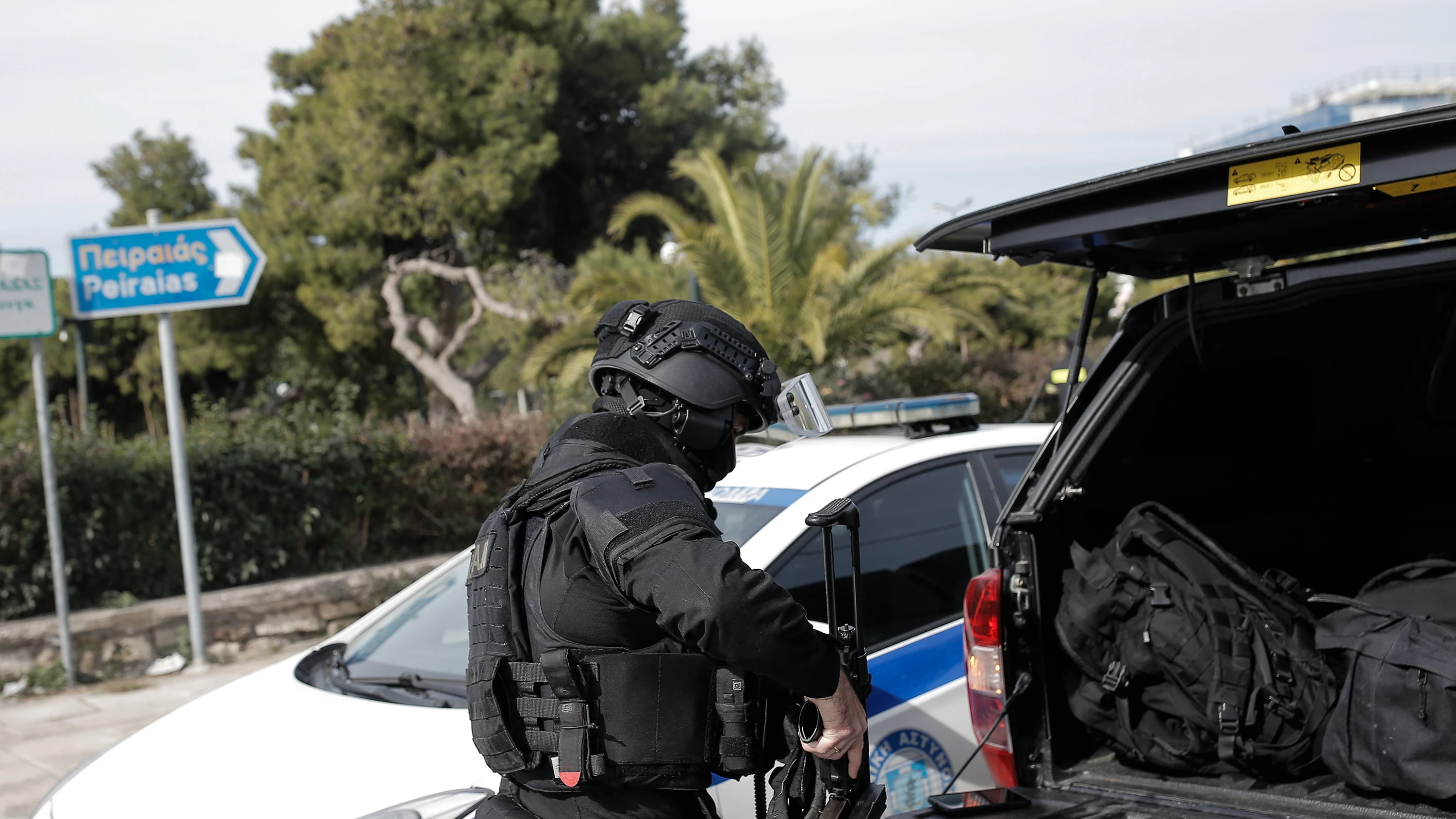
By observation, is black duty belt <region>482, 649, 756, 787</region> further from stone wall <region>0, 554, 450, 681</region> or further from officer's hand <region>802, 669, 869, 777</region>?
stone wall <region>0, 554, 450, 681</region>

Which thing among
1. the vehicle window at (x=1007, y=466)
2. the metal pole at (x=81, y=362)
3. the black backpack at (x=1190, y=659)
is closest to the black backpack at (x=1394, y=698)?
the black backpack at (x=1190, y=659)

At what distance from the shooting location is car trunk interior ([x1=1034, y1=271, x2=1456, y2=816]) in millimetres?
3182

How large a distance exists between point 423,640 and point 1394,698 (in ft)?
9.07

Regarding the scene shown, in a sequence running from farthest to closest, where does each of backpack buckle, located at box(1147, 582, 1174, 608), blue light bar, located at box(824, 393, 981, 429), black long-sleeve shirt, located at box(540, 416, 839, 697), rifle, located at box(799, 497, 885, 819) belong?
blue light bar, located at box(824, 393, 981, 429)
backpack buckle, located at box(1147, 582, 1174, 608)
rifle, located at box(799, 497, 885, 819)
black long-sleeve shirt, located at box(540, 416, 839, 697)

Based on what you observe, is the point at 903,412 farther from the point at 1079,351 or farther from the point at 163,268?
the point at 163,268

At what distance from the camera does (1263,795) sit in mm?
2621

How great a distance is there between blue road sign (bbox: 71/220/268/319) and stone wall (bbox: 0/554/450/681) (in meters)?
1.94

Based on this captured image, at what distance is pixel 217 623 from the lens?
7297mm

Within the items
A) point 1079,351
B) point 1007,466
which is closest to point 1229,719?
point 1079,351

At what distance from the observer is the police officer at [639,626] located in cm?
181

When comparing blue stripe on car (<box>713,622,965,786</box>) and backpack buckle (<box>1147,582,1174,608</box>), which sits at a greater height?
backpack buckle (<box>1147,582,1174,608</box>)

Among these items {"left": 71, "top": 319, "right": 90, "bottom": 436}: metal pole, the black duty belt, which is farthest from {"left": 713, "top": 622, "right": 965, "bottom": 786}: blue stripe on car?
{"left": 71, "top": 319, "right": 90, "bottom": 436}: metal pole

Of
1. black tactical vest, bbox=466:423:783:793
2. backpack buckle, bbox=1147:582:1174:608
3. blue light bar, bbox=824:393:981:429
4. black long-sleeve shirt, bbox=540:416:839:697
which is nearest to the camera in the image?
black long-sleeve shirt, bbox=540:416:839:697

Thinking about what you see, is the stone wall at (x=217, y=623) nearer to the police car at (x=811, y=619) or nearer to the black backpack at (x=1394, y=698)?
the police car at (x=811, y=619)
